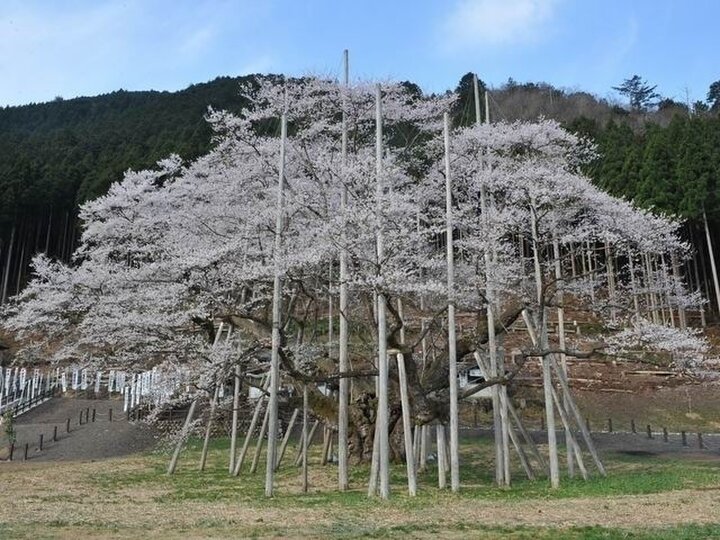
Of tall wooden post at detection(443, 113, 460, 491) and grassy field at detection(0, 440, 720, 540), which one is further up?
tall wooden post at detection(443, 113, 460, 491)

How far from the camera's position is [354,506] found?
9.30 meters

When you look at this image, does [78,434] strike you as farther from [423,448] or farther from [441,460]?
[441,460]

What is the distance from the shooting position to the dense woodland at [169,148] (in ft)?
107

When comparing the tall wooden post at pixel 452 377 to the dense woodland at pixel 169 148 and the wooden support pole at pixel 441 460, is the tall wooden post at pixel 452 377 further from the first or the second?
the dense woodland at pixel 169 148

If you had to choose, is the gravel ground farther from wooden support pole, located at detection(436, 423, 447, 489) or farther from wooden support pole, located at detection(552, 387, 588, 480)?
wooden support pole, located at detection(552, 387, 588, 480)

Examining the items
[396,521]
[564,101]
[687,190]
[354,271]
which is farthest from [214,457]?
[564,101]

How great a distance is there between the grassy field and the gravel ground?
399cm

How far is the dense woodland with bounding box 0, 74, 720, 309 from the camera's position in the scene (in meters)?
32.5

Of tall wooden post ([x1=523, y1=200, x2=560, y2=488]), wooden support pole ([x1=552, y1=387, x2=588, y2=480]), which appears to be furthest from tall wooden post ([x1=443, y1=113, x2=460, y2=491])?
wooden support pole ([x1=552, y1=387, x2=588, y2=480])

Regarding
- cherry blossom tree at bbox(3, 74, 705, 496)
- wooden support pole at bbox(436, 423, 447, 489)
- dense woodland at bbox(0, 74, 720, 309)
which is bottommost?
wooden support pole at bbox(436, 423, 447, 489)

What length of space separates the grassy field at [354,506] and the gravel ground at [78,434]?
157 inches

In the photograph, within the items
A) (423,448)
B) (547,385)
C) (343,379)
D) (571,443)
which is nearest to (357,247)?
(343,379)

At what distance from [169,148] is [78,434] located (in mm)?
24077

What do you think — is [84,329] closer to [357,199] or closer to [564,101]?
[357,199]
